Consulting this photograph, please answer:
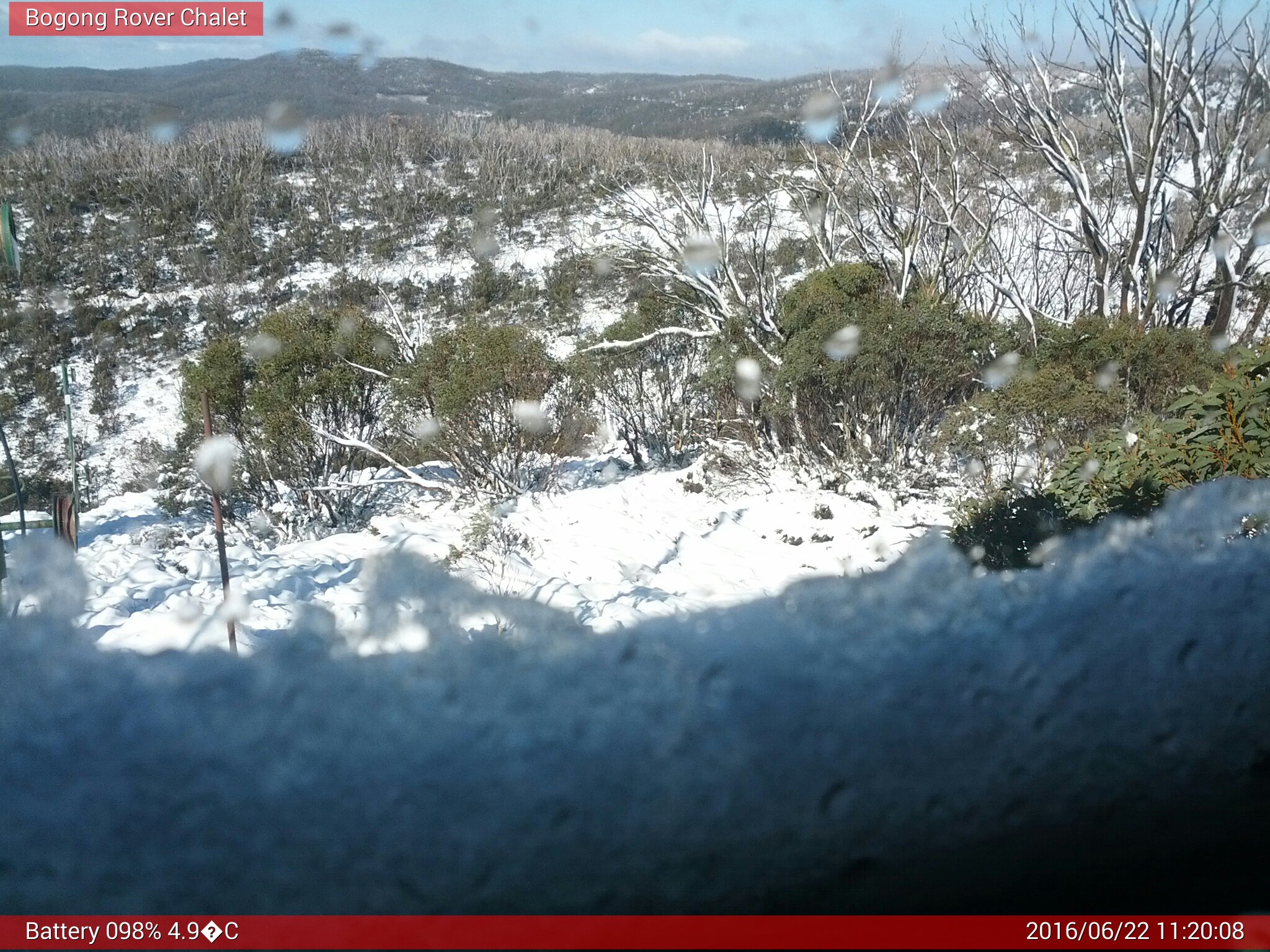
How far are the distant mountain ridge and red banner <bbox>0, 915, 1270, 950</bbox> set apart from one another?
3.94 m

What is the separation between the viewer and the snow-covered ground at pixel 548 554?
7.02 ft

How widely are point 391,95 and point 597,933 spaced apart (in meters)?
12.0

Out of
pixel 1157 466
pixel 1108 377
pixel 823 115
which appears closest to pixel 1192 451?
pixel 1157 466

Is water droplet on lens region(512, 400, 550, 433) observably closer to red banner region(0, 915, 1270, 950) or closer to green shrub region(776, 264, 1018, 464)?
green shrub region(776, 264, 1018, 464)

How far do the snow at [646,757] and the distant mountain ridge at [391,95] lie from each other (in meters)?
3.69

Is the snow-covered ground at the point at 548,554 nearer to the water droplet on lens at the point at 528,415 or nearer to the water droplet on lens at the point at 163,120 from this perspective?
the water droplet on lens at the point at 528,415

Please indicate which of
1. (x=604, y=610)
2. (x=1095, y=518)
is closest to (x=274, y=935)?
(x=604, y=610)

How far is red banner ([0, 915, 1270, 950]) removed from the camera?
1.00 m

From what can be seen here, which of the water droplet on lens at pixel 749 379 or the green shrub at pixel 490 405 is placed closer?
the green shrub at pixel 490 405

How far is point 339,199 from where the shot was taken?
55.1ft

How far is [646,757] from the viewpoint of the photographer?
1.19m

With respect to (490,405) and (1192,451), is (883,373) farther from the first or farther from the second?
(1192,451)

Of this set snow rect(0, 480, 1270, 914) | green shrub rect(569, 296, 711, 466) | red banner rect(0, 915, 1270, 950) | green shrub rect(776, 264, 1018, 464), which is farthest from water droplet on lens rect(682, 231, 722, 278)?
red banner rect(0, 915, 1270, 950)

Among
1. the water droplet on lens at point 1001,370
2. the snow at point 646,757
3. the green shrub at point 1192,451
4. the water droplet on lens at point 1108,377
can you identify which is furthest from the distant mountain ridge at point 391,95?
the green shrub at point 1192,451
